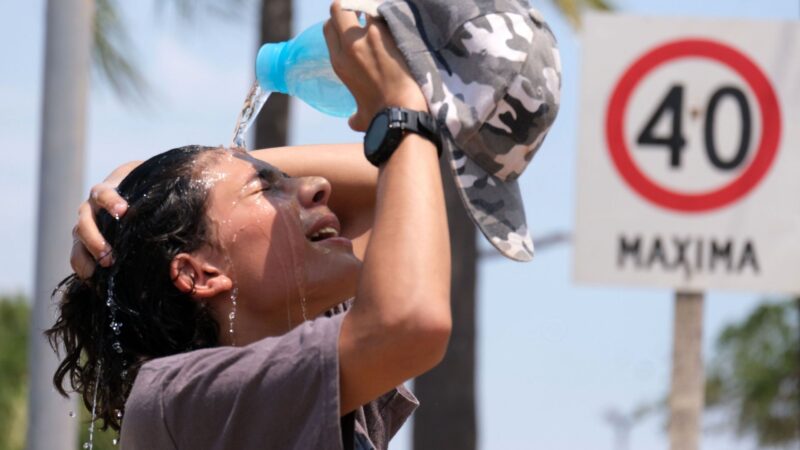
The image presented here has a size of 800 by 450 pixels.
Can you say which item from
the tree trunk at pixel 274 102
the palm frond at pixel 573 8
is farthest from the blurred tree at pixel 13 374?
the palm frond at pixel 573 8

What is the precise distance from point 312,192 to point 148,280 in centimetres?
34

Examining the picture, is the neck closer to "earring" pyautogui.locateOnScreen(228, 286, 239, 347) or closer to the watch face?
"earring" pyautogui.locateOnScreen(228, 286, 239, 347)

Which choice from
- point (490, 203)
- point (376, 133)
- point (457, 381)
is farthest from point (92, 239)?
point (457, 381)

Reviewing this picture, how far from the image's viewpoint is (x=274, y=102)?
11047 millimetres

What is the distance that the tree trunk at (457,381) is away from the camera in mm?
12000

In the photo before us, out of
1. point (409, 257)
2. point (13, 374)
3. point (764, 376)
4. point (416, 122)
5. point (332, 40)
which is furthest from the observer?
point (764, 376)

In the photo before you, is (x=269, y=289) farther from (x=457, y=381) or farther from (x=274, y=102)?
(x=457, y=381)

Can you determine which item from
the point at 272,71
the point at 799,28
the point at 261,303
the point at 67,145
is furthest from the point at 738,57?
the point at 261,303

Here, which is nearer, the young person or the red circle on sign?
the young person

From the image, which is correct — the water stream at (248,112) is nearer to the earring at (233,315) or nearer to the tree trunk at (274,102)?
the earring at (233,315)

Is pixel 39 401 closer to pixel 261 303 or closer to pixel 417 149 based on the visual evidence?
pixel 261 303

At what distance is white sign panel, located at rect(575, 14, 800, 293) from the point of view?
23.1 ft

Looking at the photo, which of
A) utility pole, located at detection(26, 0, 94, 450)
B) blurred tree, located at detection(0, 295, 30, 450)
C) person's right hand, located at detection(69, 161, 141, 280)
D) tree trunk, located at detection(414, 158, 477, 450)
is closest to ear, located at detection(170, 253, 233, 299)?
person's right hand, located at detection(69, 161, 141, 280)

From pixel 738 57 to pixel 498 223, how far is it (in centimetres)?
441
